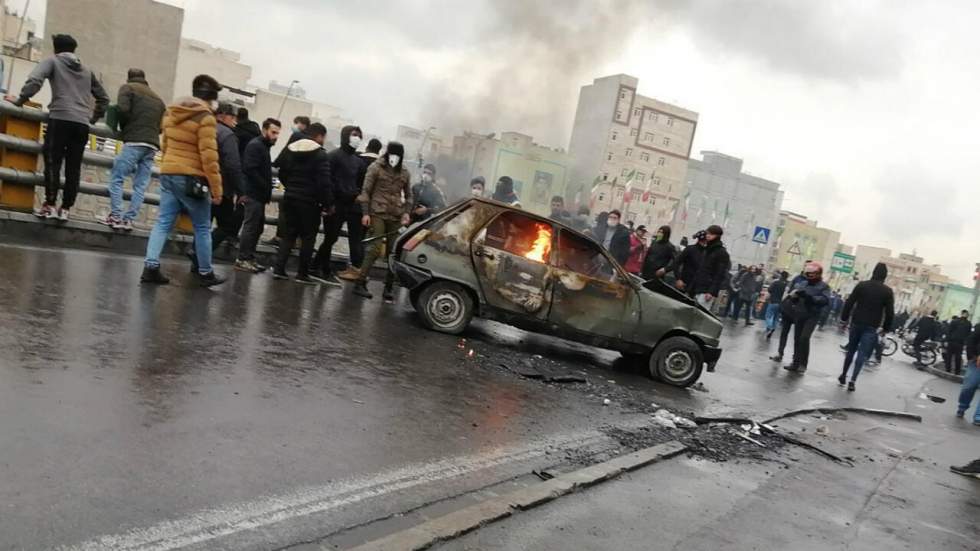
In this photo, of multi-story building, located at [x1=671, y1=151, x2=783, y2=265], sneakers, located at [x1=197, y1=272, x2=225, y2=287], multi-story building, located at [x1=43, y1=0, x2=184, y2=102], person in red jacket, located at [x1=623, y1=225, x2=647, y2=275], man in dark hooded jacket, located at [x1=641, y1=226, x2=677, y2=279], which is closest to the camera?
sneakers, located at [x1=197, y1=272, x2=225, y2=287]

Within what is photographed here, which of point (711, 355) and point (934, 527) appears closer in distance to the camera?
point (934, 527)

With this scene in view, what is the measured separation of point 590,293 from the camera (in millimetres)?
7508

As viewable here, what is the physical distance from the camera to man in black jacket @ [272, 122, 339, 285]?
8352mm

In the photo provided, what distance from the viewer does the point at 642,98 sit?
3086 inches

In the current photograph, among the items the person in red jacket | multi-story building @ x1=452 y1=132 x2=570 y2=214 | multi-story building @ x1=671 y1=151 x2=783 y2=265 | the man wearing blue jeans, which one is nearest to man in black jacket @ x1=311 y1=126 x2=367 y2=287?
the person in red jacket

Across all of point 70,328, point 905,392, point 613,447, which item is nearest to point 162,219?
point 70,328

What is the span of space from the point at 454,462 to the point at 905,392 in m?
12.4

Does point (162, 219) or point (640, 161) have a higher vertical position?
point (640, 161)

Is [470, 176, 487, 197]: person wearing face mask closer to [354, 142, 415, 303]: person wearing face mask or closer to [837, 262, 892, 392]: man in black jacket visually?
[354, 142, 415, 303]: person wearing face mask

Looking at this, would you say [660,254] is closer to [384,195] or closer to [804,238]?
[384,195]

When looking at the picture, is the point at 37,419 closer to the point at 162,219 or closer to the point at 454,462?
the point at 454,462

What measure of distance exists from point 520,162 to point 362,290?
28.1 metres

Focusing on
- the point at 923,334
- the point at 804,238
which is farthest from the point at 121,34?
the point at 804,238

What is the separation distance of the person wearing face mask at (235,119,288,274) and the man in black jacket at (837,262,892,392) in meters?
8.79
